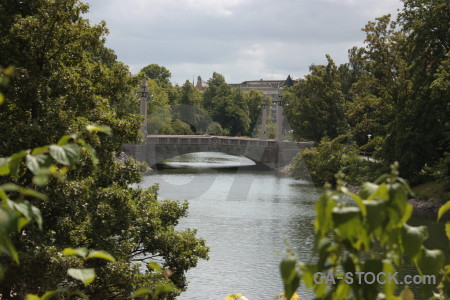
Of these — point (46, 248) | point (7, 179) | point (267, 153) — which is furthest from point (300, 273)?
point (267, 153)

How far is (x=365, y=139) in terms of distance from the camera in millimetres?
55781

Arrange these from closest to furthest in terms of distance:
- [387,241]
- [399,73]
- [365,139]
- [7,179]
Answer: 1. [387,241]
2. [7,179]
3. [399,73]
4. [365,139]

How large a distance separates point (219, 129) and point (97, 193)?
77.1 meters

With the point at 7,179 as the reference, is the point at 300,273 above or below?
above

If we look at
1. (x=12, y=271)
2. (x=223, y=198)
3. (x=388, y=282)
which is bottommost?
(x=223, y=198)

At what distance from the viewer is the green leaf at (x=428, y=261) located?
217 centimetres

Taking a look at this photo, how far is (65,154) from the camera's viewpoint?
1962 millimetres

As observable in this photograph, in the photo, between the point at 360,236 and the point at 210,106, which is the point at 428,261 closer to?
the point at 360,236

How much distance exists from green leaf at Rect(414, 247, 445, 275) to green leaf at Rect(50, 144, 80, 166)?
1.16 metres

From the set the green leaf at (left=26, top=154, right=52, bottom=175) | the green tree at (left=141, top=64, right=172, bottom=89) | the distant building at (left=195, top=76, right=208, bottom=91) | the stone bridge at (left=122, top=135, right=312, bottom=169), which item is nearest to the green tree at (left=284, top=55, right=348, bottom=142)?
the stone bridge at (left=122, top=135, right=312, bottom=169)

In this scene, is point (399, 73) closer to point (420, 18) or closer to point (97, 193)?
point (420, 18)

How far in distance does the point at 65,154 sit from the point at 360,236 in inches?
36.1

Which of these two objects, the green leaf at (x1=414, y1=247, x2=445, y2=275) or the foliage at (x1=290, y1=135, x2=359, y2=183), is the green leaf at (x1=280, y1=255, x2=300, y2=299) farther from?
the foliage at (x1=290, y1=135, x2=359, y2=183)

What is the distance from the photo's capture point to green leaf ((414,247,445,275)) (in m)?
2.17
